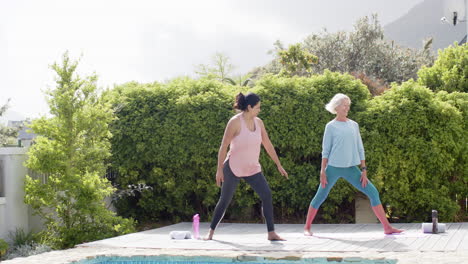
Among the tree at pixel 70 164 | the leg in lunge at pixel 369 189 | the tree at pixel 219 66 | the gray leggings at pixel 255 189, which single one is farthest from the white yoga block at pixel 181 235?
the tree at pixel 219 66

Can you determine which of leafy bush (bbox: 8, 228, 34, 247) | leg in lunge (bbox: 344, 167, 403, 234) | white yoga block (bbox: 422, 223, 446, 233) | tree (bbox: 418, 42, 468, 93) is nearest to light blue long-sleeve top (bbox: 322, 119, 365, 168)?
leg in lunge (bbox: 344, 167, 403, 234)

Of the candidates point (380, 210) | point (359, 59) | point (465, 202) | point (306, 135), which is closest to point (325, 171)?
point (380, 210)

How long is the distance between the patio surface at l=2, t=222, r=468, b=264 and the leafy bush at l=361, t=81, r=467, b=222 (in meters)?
1.03

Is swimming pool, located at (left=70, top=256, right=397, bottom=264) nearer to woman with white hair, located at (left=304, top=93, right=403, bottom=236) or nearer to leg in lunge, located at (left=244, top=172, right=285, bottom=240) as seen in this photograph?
leg in lunge, located at (left=244, top=172, right=285, bottom=240)

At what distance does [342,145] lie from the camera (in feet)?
25.3

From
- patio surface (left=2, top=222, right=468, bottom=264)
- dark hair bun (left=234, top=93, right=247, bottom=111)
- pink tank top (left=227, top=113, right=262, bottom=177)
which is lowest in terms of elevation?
patio surface (left=2, top=222, right=468, bottom=264)

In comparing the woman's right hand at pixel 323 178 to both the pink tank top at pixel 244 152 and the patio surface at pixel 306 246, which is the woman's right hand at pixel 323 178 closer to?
the patio surface at pixel 306 246

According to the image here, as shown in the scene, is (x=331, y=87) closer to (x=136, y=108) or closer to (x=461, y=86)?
(x=461, y=86)

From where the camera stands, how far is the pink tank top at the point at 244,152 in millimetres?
7430

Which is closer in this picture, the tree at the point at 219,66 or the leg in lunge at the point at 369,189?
the leg in lunge at the point at 369,189

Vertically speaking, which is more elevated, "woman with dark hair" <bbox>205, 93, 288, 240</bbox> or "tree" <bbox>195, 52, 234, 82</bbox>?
"tree" <bbox>195, 52, 234, 82</bbox>

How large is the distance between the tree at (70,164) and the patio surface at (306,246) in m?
0.73

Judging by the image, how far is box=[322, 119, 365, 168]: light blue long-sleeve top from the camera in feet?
25.3

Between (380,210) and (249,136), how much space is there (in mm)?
1908
